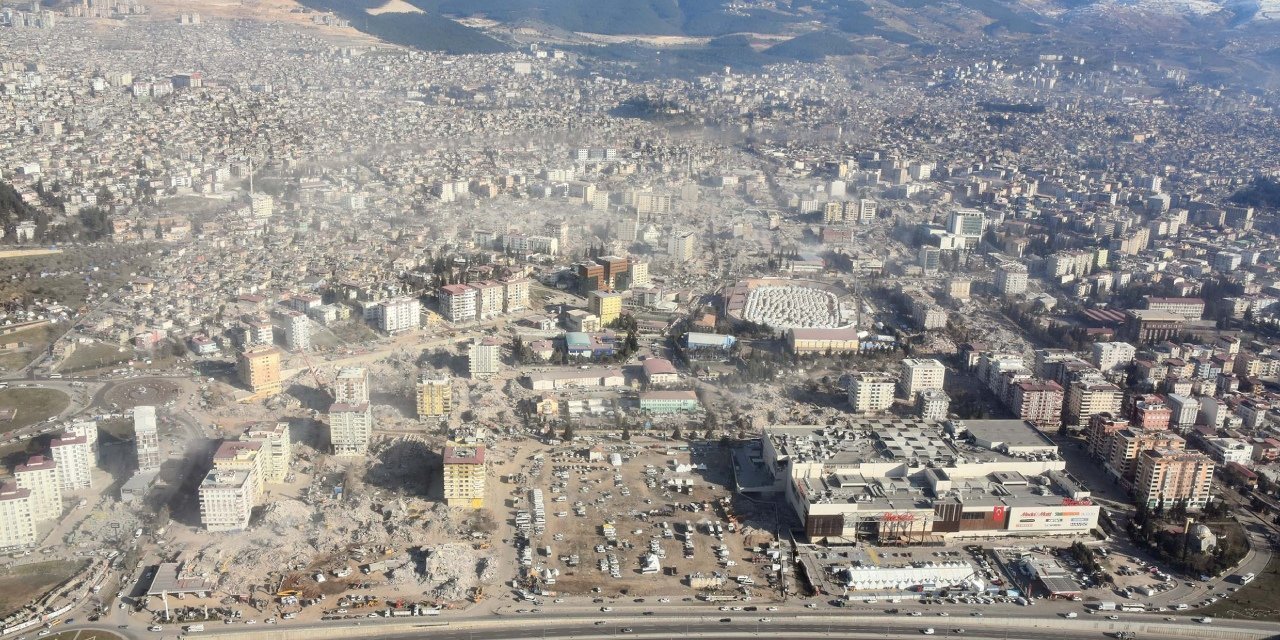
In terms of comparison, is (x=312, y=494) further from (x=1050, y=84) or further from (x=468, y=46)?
(x=1050, y=84)

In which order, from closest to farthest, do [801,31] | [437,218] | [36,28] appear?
[437,218] → [36,28] → [801,31]

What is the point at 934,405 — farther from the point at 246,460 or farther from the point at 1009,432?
the point at 246,460

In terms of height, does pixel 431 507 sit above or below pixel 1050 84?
below

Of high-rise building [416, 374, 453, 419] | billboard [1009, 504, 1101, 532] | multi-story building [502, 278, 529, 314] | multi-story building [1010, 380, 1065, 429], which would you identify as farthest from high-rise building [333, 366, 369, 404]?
multi-story building [1010, 380, 1065, 429]

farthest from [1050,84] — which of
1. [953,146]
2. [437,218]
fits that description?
[437,218]

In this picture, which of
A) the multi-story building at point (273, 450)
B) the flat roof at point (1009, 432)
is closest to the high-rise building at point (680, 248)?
the flat roof at point (1009, 432)

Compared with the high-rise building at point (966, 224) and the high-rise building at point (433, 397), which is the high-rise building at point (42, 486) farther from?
the high-rise building at point (966, 224)
